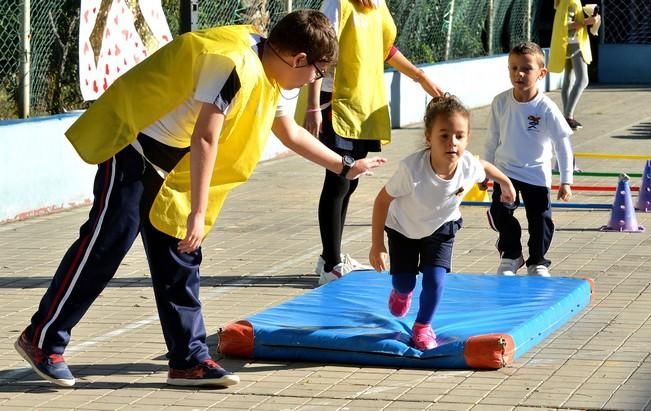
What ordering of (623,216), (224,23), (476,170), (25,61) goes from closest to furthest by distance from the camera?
(476,170) → (623,216) → (25,61) → (224,23)

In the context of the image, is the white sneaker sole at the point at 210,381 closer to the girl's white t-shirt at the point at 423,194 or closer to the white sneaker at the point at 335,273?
the girl's white t-shirt at the point at 423,194

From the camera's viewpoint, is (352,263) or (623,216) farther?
(623,216)

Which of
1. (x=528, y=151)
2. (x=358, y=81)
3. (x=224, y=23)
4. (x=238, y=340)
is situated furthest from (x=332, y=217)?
(x=224, y=23)

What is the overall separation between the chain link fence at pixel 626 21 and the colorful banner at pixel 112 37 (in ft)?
51.2

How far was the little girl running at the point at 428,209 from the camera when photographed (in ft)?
20.9

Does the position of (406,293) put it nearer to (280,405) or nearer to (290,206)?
(280,405)

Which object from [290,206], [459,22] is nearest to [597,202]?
[290,206]

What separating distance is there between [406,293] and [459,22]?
15220 mm

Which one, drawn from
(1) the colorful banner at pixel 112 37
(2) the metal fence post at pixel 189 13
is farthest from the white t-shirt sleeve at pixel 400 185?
(1) the colorful banner at pixel 112 37

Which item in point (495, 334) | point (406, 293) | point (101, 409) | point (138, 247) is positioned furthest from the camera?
point (138, 247)

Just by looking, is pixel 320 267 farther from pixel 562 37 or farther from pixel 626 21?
pixel 626 21

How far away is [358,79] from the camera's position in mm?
8336

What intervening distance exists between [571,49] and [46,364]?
11880 mm

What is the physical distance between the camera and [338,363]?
250 inches
